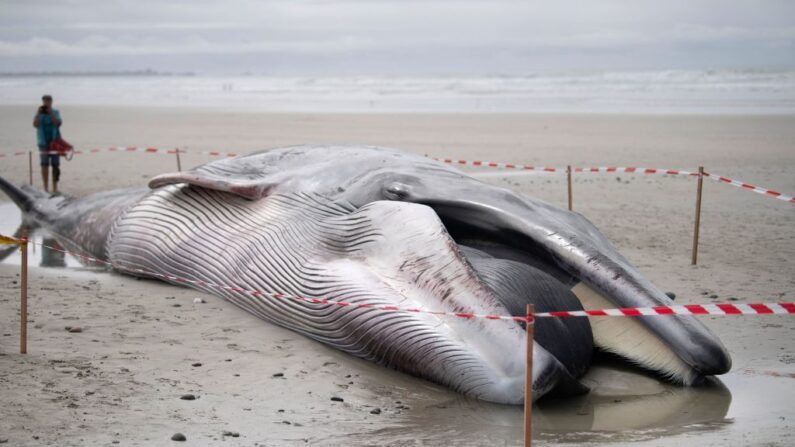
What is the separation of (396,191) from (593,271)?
172 cm

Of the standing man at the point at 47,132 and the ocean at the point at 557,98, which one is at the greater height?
the ocean at the point at 557,98

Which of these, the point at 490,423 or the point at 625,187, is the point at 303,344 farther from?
the point at 625,187

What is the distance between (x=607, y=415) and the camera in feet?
20.3

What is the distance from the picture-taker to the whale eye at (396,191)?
306 inches

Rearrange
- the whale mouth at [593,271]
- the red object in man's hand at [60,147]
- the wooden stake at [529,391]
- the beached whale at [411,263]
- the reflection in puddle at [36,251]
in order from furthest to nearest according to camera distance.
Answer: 1. the red object in man's hand at [60,147]
2. the reflection in puddle at [36,251]
3. the whale mouth at [593,271]
4. the beached whale at [411,263]
5. the wooden stake at [529,391]

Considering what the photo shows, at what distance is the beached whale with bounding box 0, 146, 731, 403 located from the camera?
6.46 m

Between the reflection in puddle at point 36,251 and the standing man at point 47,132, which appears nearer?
the reflection in puddle at point 36,251

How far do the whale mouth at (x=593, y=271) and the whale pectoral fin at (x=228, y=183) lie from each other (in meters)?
1.68

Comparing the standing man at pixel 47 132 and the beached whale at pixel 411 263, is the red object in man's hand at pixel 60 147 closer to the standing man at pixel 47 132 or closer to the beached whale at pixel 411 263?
the standing man at pixel 47 132

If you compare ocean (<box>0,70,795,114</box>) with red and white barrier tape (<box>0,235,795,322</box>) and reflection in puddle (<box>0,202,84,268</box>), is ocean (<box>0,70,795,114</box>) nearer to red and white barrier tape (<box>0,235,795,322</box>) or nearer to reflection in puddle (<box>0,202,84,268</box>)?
reflection in puddle (<box>0,202,84,268</box>)

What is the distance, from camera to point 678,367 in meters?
6.71

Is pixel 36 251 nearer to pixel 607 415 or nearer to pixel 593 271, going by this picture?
pixel 593 271

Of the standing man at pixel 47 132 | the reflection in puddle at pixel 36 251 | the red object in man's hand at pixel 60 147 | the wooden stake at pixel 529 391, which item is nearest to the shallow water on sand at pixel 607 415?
the wooden stake at pixel 529 391

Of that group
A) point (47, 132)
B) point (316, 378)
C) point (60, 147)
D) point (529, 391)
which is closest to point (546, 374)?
point (529, 391)
